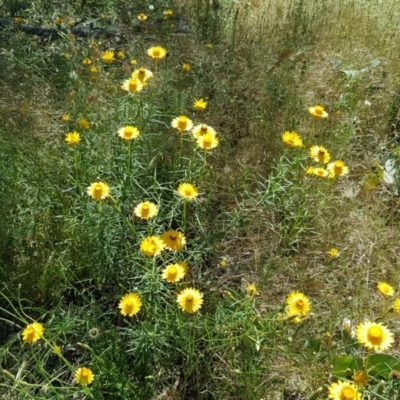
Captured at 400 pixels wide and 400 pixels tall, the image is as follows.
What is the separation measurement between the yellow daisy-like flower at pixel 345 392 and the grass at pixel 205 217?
0.05 metres

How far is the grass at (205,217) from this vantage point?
1.52 metres

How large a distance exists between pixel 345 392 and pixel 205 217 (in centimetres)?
97

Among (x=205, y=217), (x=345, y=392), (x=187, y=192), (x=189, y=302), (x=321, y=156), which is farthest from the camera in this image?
(x=205, y=217)

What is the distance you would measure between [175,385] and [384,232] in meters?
1.13

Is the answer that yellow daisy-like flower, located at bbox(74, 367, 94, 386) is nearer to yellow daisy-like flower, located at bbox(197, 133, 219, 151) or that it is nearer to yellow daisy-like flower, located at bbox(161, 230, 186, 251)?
yellow daisy-like flower, located at bbox(161, 230, 186, 251)

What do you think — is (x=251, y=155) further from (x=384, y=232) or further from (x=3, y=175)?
(x=3, y=175)

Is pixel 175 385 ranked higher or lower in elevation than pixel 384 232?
lower

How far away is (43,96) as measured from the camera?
8.52ft

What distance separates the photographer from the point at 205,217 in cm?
202

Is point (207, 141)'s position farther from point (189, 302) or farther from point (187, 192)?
point (189, 302)

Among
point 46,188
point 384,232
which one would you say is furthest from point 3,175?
point 384,232

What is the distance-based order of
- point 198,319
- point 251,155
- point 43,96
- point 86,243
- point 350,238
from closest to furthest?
1. point 198,319
2. point 86,243
3. point 350,238
4. point 251,155
5. point 43,96

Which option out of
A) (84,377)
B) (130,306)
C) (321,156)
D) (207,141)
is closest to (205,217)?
(207,141)

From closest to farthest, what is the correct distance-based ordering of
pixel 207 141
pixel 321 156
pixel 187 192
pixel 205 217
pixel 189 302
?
pixel 189 302
pixel 187 192
pixel 207 141
pixel 321 156
pixel 205 217
